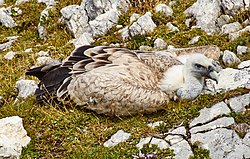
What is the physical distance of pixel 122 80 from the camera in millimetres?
9508

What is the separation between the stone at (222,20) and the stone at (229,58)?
2508mm

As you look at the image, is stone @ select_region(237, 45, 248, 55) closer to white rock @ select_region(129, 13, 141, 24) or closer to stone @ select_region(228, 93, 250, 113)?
stone @ select_region(228, 93, 250, 113)

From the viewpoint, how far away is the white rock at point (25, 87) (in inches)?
443

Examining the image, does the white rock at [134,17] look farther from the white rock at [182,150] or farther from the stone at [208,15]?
the white rock at [182,150]

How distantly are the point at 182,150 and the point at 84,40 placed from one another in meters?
7.29

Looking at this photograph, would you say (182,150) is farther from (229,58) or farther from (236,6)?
(236,6)

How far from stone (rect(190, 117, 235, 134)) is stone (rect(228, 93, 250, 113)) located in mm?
278

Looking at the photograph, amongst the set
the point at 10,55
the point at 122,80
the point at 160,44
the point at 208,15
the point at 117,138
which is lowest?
the point at 10,55

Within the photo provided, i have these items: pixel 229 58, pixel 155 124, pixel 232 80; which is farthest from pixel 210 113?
pixel 229 58

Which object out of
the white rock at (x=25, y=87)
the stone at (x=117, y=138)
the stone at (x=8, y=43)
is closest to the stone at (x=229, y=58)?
the stone at (x=117, y=138)

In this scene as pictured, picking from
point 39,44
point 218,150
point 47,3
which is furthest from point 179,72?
point 47,3

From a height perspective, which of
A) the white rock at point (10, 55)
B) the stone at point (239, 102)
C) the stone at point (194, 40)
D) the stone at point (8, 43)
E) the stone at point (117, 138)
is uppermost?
the stone at point (239, 102)

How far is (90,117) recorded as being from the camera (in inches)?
380

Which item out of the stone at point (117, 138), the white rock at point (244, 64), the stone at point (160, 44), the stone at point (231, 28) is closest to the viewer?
the stone at point (117, 138)
